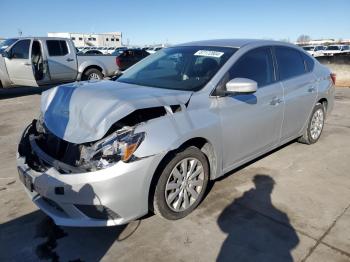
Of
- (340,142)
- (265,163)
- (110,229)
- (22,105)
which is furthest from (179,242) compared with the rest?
(22,105)

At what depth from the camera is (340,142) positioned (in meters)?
5.72

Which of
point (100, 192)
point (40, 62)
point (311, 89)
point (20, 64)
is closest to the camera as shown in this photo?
point (100, 192)

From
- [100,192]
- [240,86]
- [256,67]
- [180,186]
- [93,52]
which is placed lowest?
[93,52]

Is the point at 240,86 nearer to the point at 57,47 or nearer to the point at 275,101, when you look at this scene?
the point at 275,101

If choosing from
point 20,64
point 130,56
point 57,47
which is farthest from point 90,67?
point 130,56

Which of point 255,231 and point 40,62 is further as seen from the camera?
point 40,62

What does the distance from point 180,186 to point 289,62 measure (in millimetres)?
2567

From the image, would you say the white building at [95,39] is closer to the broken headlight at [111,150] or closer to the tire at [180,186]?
the tire at [180,186]

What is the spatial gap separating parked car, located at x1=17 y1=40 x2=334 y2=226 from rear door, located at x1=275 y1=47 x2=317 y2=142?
32 millimetres

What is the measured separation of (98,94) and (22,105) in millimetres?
7223

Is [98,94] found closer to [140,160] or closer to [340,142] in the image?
[140,160]

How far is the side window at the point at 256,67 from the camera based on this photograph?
373cm

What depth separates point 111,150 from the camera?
274 cm

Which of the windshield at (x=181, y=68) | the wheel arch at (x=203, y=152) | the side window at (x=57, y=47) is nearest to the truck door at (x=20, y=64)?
the side window at (x=57, y=47)
